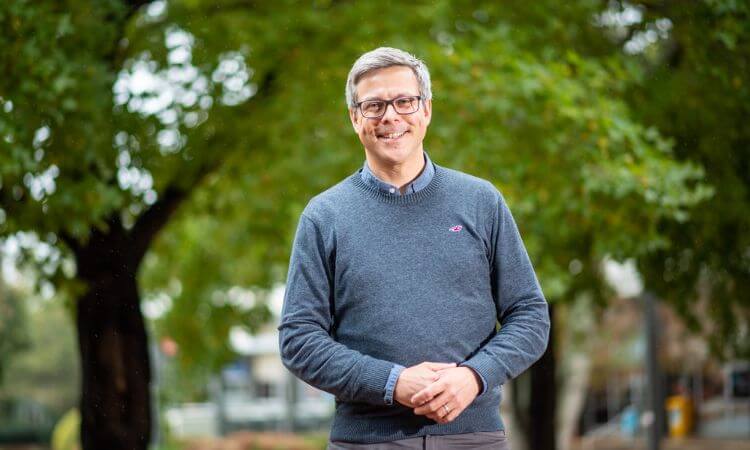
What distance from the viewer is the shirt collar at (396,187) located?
290 cm

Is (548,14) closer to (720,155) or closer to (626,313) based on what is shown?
(720,155)

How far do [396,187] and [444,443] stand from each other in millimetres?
692

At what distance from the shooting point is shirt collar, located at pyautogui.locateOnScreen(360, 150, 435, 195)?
2900mm

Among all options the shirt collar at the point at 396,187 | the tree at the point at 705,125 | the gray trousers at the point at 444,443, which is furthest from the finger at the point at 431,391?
the tree at the point at 705,125

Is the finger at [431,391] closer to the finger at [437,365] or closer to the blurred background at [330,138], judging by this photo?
the finger at [437,365]

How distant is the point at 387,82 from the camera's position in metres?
2.88

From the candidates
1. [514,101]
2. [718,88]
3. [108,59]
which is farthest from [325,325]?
[718,88]

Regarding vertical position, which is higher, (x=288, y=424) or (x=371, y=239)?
(x=371, y=239)

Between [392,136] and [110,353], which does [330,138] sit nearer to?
[110,353]

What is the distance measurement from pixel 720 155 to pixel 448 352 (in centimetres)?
854

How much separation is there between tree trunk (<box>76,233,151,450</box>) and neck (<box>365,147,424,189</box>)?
24.9ft

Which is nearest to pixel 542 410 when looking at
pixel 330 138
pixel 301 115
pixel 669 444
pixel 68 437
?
pixel 330 138

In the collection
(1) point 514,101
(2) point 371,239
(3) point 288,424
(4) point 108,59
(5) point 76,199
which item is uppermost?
(4) point 108,59

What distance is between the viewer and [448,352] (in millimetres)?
2748
